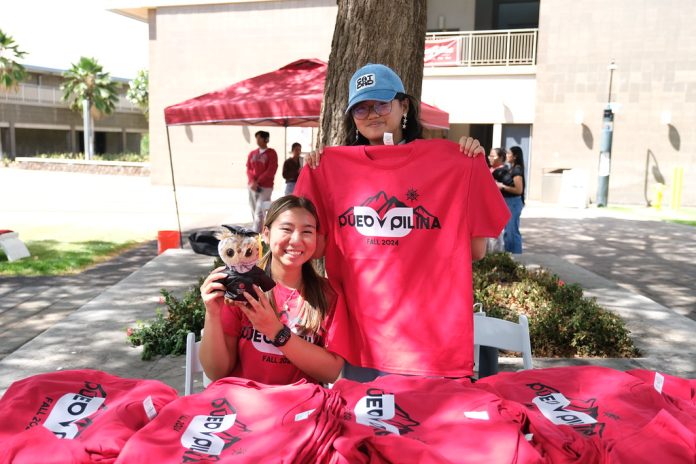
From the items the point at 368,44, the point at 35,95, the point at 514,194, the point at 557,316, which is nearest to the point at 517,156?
the point at 514,194

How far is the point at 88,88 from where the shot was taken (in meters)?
45.3

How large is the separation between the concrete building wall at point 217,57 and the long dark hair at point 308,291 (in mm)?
21988

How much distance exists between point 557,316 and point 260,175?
317 inches

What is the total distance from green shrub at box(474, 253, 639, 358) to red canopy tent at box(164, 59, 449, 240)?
9.89ft

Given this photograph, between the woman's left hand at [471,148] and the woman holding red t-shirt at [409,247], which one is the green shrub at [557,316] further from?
the woman's left hand at [471,148]

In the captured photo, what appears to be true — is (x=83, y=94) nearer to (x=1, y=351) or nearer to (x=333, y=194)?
(x=1, y=351)

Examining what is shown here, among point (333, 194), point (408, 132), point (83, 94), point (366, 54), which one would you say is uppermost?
point (83, 94)

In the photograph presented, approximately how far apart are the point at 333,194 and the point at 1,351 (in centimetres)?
396

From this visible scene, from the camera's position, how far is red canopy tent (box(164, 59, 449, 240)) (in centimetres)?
815

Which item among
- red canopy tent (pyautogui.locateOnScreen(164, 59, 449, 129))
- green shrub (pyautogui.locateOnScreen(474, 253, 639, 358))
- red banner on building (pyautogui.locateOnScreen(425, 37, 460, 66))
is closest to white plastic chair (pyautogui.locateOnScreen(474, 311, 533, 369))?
green shrub (pyautogui.locateOnScreen(474, 253, 639, 358))

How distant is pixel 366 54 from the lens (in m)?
4.83

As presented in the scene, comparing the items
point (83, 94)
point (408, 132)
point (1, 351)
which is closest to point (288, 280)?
point (408, 132)

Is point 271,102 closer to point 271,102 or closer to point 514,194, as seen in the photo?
point 271,102

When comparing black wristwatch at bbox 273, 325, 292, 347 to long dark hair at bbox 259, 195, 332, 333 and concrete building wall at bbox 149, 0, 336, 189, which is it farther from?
concrete building wall at bbox 149, 0, 336, 189
